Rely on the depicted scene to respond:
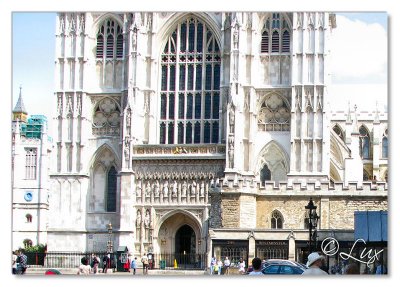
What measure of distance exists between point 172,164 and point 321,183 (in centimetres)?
1054

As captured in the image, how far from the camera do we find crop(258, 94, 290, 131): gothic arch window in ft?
160

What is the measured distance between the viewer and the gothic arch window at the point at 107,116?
49969mm

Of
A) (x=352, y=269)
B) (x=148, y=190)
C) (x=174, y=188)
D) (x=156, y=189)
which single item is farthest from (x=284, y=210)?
(x=352, y=269)

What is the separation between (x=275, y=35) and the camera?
48781 mm

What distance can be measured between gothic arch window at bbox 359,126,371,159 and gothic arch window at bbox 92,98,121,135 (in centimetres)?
2318

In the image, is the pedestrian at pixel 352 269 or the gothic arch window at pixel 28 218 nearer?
the pedestrian at pixel 352 269

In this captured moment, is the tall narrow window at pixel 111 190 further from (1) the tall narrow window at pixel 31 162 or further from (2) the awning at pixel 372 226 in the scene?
(2) the awning at pixel 372 226

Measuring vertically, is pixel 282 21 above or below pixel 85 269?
above

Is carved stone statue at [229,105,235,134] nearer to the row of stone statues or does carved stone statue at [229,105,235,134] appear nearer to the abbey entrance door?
the row of stone statues

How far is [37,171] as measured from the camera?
72938mm

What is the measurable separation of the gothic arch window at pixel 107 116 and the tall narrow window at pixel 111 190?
1796 mm


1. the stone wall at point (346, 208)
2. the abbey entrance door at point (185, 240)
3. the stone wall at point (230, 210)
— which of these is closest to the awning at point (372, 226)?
the stone wall at point (346, 208)

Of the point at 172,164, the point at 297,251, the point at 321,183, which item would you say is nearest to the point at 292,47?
the point at 172,164
